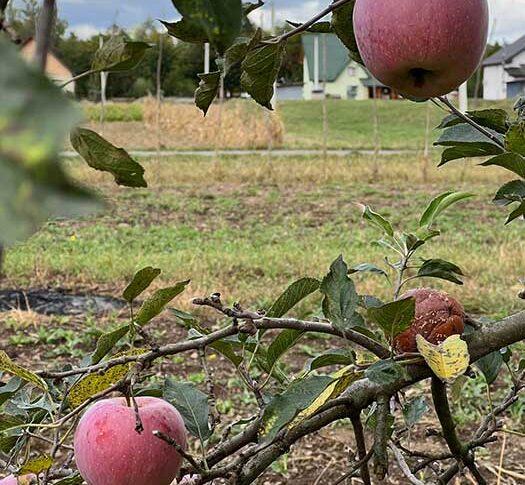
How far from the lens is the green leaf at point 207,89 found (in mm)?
568

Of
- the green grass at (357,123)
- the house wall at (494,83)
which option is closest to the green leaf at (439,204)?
the green grass at (357,123)

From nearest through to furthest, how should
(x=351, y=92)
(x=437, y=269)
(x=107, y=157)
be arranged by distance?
(x=107, y=157)
(x=437, y=269)
(x=351, y=92)

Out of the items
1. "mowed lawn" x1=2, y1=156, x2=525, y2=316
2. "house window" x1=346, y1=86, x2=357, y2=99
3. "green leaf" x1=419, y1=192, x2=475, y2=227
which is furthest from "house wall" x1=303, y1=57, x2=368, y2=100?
"green leaf" x1=419, y1=192, x2=475, y2=227

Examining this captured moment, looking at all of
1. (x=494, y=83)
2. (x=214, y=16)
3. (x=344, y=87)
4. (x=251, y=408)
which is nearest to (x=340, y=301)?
(x=214, y=16)

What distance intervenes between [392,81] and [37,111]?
422 millimetres

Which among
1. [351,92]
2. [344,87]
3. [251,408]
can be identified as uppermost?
[344,87]

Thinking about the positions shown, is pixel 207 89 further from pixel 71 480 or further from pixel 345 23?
pixel 71 480

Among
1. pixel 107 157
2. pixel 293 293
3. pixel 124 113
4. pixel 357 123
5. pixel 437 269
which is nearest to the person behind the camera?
pixel 107 157

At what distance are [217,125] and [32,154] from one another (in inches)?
443

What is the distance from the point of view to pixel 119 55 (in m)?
0.41

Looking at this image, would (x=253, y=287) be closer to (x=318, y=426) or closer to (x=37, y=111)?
(x=318, y=426)

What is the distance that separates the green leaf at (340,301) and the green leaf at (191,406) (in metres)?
0.14

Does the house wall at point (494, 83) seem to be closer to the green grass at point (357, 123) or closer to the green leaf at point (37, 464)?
the green grass at point (357, 123)

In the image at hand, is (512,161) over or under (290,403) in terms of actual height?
over
